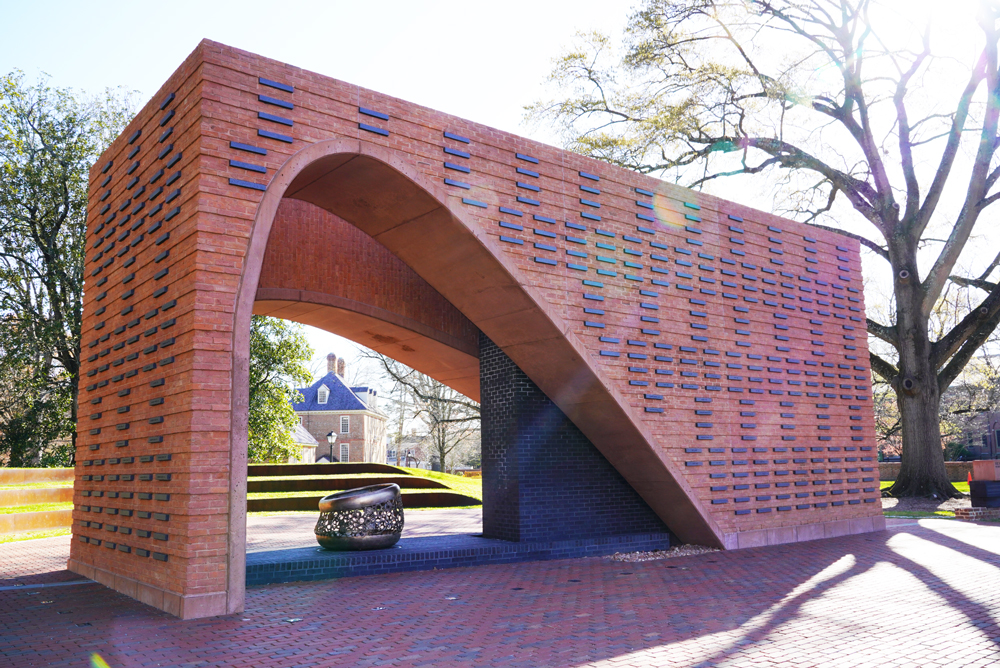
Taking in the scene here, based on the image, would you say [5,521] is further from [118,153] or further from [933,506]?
[933,506]

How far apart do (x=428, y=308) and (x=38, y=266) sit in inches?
685

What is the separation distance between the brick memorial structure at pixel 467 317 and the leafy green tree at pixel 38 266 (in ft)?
47.5

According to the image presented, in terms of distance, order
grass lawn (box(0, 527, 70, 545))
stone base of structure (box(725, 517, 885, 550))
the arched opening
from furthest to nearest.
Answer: grass lawn (box(0, 527, 70, 545))
stone base of structure (box(725, 517, 885, 550))
the arched opening

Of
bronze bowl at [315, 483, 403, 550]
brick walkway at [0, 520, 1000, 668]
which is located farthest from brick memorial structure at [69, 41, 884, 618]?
bronze bowl at [315, 483, 403, 550]

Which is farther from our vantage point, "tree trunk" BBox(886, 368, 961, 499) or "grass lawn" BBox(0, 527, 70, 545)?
"tree trunk" BBox(886, 368, 961, 499)

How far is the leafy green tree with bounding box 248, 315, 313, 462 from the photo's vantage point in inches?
936

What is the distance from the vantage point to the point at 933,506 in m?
18.0

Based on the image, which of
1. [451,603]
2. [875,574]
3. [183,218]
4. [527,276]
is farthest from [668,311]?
[183,218]

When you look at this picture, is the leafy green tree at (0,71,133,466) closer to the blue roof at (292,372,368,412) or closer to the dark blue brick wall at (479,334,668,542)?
the dark blue brick wall at (479,334,668,542)

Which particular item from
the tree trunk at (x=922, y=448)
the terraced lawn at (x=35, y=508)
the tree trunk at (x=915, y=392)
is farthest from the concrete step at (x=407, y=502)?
the tree trunk at (x=915, y=392)

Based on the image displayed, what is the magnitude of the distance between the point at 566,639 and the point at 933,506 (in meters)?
16.5

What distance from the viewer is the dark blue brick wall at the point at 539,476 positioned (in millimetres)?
10203

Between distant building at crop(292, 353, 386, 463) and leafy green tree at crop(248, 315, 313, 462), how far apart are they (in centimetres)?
2701

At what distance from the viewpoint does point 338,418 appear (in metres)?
53.1
